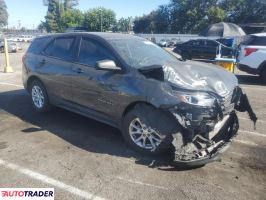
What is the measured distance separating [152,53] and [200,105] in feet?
5.97

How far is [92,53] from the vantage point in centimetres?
552

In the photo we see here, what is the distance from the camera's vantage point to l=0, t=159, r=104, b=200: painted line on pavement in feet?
12.1

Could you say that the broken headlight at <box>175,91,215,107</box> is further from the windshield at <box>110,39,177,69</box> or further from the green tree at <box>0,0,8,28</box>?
the green tree at <box>0,0,8,28</box>

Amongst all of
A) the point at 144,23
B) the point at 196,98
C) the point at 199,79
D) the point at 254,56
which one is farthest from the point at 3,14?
the point at 196,98

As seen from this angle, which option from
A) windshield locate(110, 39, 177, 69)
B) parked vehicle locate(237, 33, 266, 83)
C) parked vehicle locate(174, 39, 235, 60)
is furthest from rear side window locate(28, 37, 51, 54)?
parked vehicle locate(174, 39, 235, 60)

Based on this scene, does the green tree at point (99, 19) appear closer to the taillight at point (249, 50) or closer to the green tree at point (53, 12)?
the green tree at point (53, 12)

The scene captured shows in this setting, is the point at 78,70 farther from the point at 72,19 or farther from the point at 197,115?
the point at 72,19

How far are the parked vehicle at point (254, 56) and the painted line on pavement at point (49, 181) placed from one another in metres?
9.03

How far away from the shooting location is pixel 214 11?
2415 inches

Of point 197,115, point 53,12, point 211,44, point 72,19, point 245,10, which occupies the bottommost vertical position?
point 197,115

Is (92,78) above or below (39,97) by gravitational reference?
above

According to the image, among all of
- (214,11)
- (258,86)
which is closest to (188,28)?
(214,11)

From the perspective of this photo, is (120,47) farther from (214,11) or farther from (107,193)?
(214,11)

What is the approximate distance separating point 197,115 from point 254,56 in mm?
7870
